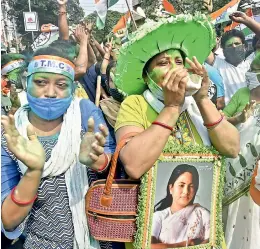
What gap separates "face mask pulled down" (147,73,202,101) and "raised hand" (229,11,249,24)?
1.07 m

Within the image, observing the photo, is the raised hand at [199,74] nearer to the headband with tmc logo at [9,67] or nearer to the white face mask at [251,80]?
the white face mask at [251,80]

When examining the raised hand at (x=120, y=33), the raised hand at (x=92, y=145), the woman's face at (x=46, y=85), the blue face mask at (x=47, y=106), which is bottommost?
the raised hand at (x=92, y=145)

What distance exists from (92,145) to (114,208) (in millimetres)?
279

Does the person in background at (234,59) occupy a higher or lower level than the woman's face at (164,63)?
lower

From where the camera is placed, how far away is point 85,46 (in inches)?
93.8

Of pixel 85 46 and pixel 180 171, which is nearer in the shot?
→ pixel 180 171

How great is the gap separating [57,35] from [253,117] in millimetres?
1187

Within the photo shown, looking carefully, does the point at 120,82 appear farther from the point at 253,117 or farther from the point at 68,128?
the point at 253,117

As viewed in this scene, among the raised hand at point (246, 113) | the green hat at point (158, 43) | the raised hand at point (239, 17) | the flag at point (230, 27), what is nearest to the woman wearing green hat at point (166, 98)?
the green hat at point (158, 43)

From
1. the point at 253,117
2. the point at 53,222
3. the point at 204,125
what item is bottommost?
the point at 53,222

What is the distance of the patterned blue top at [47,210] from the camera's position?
1708 millimetres

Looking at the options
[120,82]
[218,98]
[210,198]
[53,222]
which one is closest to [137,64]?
[120,82]

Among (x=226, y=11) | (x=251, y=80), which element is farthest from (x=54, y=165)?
(x=226, y=11)

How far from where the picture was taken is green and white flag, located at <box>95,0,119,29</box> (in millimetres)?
2405
